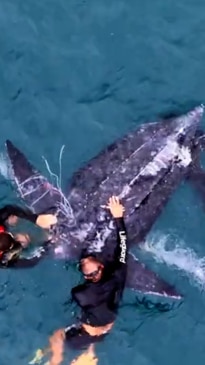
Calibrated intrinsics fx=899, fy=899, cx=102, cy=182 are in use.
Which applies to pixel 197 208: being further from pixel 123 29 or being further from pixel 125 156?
pixel 123 29

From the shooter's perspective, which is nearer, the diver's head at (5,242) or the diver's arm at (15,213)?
the diver's head at (5,242)

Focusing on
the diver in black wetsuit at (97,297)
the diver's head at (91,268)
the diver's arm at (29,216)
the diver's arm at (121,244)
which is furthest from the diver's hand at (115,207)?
the diver's head at (91,268)

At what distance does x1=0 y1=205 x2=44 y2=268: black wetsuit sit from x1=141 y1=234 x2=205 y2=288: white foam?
8.13 ft

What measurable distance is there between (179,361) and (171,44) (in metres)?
7.25

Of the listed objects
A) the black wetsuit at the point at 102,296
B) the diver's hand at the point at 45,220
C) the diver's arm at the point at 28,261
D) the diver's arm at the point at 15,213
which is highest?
the diver's arm at the point at 15,213

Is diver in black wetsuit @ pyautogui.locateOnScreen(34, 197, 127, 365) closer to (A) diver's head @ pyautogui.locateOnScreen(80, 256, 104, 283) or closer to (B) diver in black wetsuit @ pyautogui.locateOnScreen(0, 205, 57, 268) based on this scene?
(A) diver's head @ pyautogui.locateOnScreen(80, 256, 104, 283)

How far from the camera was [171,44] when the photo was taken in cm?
2080

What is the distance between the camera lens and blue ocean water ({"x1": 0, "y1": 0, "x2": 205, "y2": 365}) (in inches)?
731

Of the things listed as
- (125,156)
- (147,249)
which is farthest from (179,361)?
(125,156)

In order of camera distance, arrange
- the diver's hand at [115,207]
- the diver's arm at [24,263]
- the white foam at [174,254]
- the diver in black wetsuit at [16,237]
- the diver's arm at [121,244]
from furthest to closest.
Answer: the white foam at [174,254] < the diver's hand at [115,207] < the diver's arm at [24,263] < the diver's arm at [121,244] < the diver in black wetsuit at [16,237]

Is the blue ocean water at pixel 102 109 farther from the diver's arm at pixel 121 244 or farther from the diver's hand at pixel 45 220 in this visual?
the diver's arm at pixel 121 244

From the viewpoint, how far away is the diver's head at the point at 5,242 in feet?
57.5

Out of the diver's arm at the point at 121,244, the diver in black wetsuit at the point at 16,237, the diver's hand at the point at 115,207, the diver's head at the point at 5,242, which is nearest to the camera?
the diver's head at the point at 5,242

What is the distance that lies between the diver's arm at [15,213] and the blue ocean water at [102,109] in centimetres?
68
